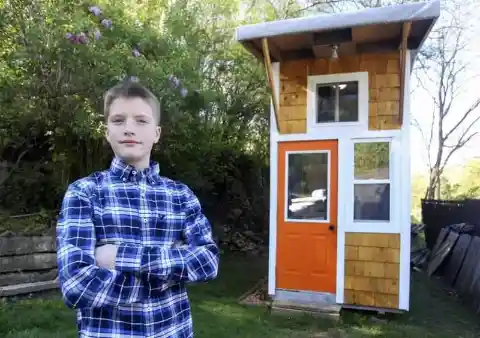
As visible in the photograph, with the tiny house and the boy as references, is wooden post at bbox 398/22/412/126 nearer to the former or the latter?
the tiny house

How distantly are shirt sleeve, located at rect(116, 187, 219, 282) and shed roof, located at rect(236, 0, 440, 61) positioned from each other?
3166mm

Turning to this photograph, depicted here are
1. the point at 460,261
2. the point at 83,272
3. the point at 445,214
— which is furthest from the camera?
the point at 445,214

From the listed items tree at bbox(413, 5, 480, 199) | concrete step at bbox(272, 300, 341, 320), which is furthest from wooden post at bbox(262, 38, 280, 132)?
tree at bbox(413, 5, 480, 199)

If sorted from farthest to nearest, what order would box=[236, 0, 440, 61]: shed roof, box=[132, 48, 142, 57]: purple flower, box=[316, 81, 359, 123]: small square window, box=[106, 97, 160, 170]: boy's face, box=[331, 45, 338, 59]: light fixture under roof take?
1. box=[316, 81, 359, 123]: small square window
2. box=[132, 48, 142, 57]: purple flower
3. box=[331, 45, 338, 59]: light fixture under roof
4. box=[236, 0, 440, 61]: shed roof
5. box=[106, 97, 160, 170]: boy's face

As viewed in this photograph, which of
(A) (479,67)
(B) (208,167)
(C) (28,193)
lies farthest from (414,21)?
(A) (479,67)

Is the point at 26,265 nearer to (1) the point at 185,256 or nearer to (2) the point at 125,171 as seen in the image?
(2) the point at 125,171

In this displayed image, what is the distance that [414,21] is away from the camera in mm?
3998

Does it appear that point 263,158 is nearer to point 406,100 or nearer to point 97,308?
point 406,100

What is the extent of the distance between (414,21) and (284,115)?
169cm

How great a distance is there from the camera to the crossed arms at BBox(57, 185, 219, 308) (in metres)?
1.12

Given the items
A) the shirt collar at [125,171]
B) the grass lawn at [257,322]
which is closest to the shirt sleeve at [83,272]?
the shirt collar at [125,171]

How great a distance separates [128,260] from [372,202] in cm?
394

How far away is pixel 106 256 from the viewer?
3.79 ft

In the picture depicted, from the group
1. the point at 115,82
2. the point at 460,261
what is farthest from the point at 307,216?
the point at 460,261
